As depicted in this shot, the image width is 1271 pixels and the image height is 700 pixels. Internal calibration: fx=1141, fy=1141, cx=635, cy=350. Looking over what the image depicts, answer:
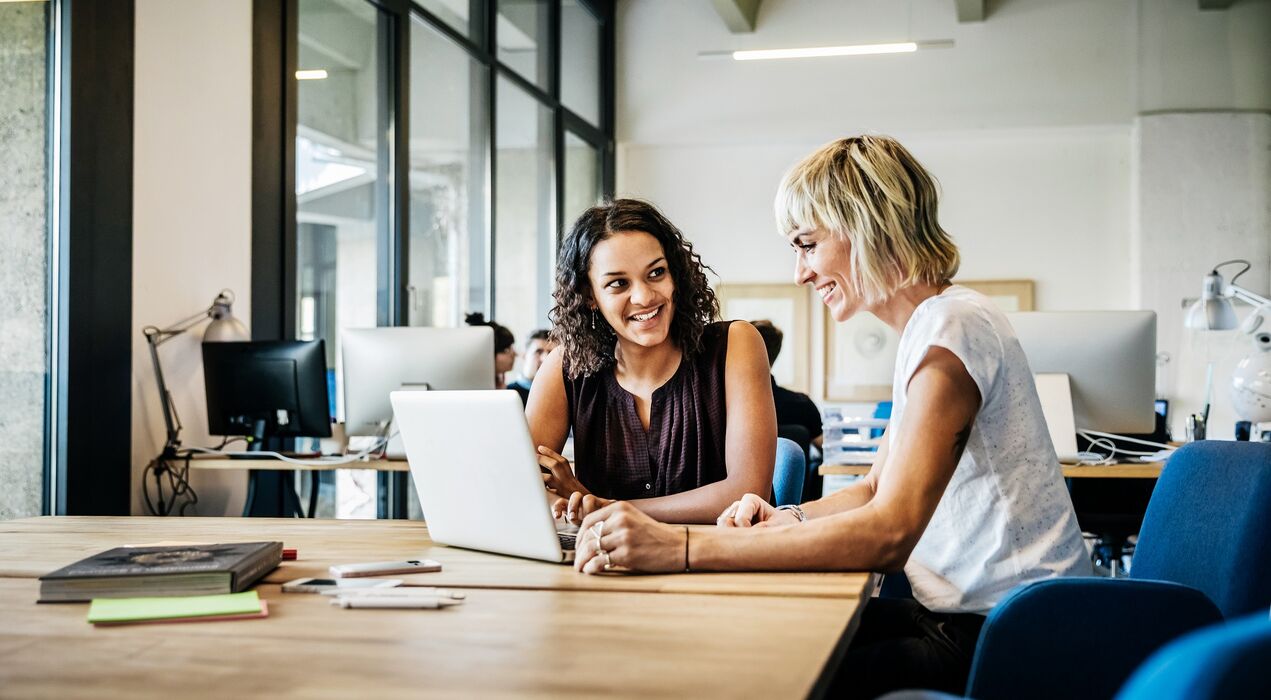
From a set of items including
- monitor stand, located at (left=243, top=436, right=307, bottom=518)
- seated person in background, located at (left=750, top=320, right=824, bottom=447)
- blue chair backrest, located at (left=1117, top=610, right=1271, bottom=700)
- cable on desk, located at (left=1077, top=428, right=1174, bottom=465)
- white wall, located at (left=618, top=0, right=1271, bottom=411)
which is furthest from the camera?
white wall, located at (left=618, top=0, right=1271, bottom=411)

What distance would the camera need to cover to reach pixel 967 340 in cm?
149

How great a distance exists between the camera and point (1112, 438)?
3.89 m

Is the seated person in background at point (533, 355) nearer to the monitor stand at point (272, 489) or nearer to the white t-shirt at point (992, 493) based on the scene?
the monitor stand at point (272, 489)

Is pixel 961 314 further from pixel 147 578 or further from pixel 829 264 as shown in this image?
pixel 147 578

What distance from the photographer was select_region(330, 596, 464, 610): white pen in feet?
4.31

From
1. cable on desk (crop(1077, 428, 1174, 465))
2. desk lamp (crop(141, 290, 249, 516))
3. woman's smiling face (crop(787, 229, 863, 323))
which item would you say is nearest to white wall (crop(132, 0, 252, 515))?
desk lamp (crop(141, 290, 249, 516))

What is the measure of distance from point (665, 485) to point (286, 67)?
10.3 feet

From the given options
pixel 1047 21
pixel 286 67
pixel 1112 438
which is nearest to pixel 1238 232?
pixel 1047 21

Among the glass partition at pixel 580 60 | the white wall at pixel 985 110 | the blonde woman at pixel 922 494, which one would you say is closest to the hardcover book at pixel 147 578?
the blonde woman at pixel 922 494

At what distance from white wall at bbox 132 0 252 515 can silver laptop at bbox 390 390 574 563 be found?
8.05 feet

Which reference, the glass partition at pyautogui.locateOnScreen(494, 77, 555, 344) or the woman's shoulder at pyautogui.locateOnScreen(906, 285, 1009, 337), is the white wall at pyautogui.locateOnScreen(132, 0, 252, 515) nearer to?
the glass partition at pyautogui.locateOnScreen(494, 77, 555, 344)

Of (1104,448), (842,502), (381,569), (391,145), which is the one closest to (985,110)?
(391,145)

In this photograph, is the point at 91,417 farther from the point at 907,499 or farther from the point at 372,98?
the point at 907,499

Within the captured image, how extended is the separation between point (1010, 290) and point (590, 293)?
20.5 feet
